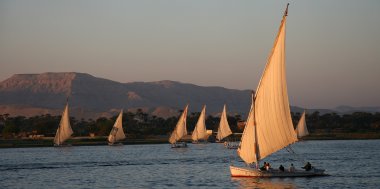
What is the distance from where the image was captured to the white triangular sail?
49.8 m

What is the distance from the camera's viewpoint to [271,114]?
51156 millimetres

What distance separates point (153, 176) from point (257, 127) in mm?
15255

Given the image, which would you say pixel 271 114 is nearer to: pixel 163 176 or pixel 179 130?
pixel 163 176

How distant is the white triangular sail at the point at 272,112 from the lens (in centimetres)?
4984

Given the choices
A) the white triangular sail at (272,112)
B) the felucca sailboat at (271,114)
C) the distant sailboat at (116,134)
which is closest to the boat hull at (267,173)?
the felucca sailboat at (271,114)

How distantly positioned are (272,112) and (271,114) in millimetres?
170

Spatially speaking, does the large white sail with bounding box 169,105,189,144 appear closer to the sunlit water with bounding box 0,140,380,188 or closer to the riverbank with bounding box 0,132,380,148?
the riverbank with bounding box 0,132,380,148

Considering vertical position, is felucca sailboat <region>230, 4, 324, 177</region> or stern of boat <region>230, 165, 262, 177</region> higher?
felucca sailboat <region>230, 4, 324, 177</region>

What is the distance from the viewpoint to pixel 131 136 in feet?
590

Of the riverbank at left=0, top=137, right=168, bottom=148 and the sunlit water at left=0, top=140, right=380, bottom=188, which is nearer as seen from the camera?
the sunlit water at left=0, top=140, right=380, bottom=188

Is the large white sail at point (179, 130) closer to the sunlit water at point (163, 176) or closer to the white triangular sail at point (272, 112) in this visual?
the sunlit water at point (163, 176)

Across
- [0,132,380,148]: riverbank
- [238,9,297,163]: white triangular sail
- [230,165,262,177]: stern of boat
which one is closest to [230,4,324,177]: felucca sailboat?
[238,9,297,163]: white triangular sail

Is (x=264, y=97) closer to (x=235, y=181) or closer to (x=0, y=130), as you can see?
(x=235, y=181)

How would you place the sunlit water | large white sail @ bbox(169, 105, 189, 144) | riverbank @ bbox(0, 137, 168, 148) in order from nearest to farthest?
the sunlit water < large white sail @ bbox(169, 105, 189, 144) < riverbank @ bbox(0, 137, 168, 148)
